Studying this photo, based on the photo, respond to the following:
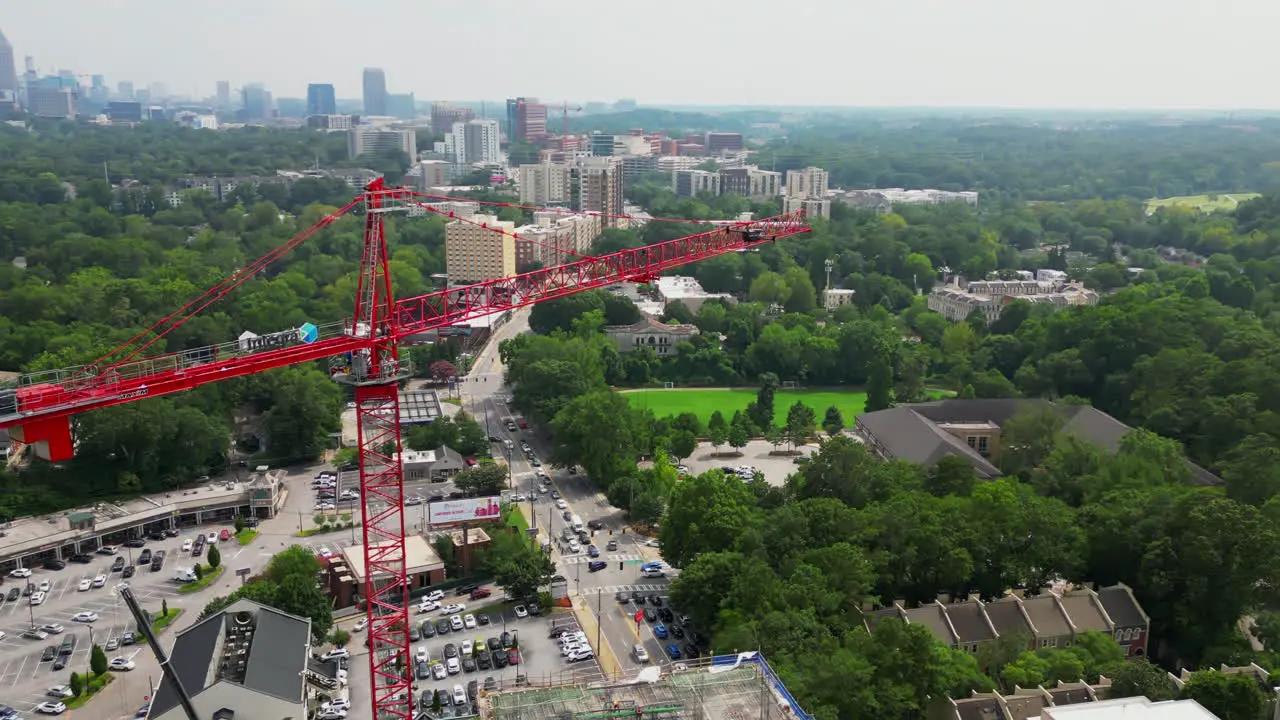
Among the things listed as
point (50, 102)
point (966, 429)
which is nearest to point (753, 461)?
point (966, 429)

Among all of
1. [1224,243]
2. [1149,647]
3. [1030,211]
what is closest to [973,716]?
[1149,647]

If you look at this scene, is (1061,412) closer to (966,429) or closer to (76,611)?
(966,429)

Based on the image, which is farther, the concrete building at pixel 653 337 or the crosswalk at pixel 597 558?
the concrete building at pixel 653 337

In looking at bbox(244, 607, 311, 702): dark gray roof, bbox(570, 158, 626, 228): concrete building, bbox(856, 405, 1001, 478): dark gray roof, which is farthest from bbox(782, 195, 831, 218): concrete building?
bbox(244, 607, 311, 702): dark gray roof

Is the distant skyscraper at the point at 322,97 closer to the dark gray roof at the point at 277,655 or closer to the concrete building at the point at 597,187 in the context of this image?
the concrete building at the point at 597,187

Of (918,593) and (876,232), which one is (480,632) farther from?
(876,232)

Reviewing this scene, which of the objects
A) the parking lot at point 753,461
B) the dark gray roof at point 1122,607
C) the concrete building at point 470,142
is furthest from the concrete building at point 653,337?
the concrete building at point 470,142
